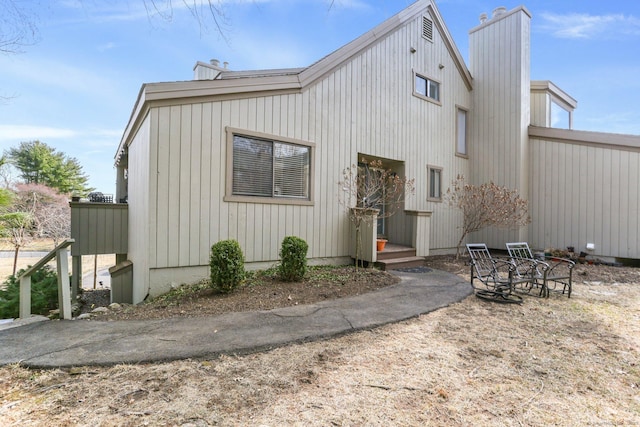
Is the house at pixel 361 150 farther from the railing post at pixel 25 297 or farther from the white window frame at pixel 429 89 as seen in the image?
the railing post at pixel 25 297

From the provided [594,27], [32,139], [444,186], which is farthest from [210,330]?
[32,139]

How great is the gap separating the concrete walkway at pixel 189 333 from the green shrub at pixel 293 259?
1.19 meters

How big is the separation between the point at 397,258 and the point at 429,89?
5507mm

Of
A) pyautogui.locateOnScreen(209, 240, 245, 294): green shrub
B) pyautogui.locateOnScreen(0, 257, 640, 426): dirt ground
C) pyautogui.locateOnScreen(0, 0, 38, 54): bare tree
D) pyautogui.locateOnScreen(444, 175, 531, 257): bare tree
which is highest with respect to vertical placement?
pyautogui.locateOnScreen(0, 0, 38, 54): bare tree

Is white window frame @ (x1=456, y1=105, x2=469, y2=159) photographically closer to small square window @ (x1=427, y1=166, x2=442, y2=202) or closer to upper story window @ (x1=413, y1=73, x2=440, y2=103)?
upper story window @ (x1=413, y1=73, x2=440, y2=103)

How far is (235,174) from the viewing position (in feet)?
18.8

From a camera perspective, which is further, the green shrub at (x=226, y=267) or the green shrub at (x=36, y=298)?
the green shrub at (x=36, y=298)

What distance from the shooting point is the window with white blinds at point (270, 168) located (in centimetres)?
578

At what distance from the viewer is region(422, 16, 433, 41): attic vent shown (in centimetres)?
915

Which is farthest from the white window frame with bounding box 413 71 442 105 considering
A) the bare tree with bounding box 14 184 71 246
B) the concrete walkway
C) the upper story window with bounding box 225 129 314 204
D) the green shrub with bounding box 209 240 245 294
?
the bare tree with bounding box 14 184 71 246

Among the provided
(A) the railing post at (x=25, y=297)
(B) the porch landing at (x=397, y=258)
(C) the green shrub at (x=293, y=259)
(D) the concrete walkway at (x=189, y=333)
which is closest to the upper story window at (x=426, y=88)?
(B) the porch landing at (x=397, y=258)

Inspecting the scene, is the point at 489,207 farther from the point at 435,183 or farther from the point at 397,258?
the point at 397,258

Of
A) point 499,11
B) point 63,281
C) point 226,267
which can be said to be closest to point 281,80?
point 226,267

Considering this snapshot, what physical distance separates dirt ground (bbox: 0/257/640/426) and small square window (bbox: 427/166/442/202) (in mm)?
6208
